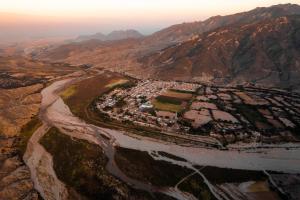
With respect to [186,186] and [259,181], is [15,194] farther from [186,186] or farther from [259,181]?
[259,181]

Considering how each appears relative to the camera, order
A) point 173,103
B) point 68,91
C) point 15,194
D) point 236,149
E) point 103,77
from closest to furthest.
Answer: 1. point 15,194
2. point 236,149
3. point 173,103
4. point 68,91
5. point 103,77

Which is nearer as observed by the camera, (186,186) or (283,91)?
(186,186)

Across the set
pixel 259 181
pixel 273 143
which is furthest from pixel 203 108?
pixel 259 181

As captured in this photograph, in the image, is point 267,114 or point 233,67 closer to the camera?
point 267,114

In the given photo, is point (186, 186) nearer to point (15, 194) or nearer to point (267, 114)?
point (15, 194)

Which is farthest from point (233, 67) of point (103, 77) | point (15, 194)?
point (15, 194)

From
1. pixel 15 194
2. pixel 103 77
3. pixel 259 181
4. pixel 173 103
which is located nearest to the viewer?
pixel 15 194
